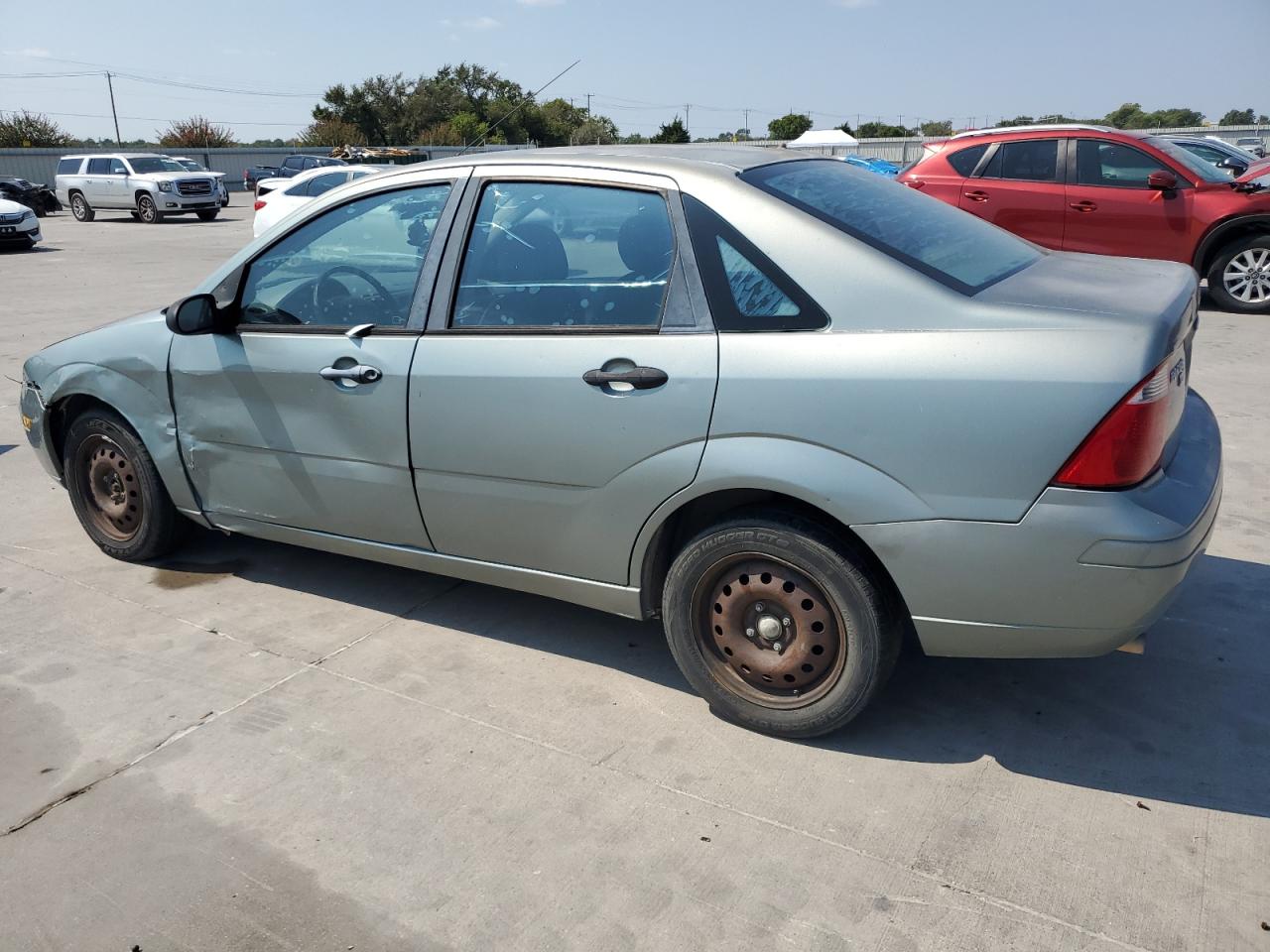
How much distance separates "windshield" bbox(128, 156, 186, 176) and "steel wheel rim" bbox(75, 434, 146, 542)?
88.0ft

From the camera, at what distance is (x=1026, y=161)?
10578 mm

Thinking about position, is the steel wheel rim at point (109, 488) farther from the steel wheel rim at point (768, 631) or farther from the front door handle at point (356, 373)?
the steel wheel rim at point (768, 631)

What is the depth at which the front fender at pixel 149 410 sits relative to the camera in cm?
429

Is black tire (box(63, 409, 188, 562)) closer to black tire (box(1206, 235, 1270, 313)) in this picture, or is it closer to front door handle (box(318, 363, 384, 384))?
front door handle (box(318, 363, 384, 384))

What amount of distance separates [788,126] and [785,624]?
5640 cm

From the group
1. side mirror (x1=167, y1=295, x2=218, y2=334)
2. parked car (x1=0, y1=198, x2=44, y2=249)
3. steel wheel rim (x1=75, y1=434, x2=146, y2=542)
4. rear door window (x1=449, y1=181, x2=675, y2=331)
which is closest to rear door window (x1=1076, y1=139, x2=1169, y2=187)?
rear door window (x1=449, y1=181, x2=675, y2=331)

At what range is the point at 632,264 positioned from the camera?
3.26 m

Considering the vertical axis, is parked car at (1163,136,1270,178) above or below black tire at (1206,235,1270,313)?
above

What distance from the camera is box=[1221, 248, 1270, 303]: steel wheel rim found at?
1016 centimetres

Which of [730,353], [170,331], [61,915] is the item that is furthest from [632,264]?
[61,915]

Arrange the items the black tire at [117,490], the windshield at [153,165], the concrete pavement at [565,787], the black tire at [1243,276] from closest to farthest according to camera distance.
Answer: the concrete pavement at [565,787]
the black tire at [117,490]
the black tire at [1243,276]
the windshield at [153,165]

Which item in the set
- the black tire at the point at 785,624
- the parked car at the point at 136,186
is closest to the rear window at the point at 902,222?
the black tire at the point at 785,624

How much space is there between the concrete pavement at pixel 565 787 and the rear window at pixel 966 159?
7.37 metres

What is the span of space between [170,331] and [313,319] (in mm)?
702
